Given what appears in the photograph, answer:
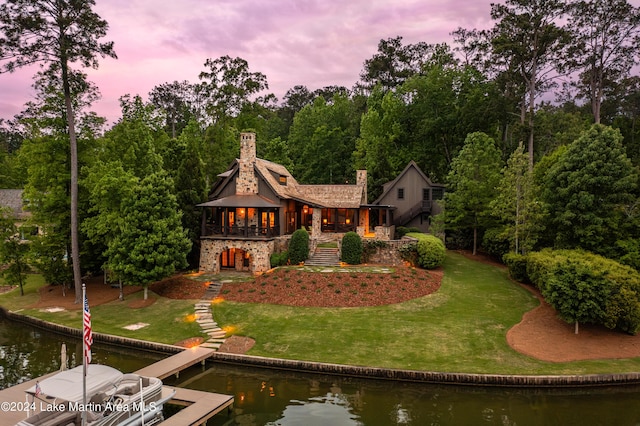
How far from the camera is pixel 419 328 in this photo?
21.3 metres

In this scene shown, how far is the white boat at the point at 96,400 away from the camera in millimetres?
11902

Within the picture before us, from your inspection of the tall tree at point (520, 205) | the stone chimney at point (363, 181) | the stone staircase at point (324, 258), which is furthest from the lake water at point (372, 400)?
the stone chimney at point (363, 181)

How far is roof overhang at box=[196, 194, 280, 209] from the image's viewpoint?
31.5 meters

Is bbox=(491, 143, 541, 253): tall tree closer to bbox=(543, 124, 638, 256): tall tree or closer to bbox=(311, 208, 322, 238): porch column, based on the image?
bbox=(543, 124, 638, 256): tall tree

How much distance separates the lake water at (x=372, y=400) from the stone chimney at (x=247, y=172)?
715 inches

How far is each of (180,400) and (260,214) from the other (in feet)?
65.2

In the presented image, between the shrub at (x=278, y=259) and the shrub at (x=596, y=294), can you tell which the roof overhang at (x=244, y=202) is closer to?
the shrub at (x=278, y=259)

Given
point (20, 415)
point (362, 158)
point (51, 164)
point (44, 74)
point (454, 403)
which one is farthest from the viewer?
point (362, 158)

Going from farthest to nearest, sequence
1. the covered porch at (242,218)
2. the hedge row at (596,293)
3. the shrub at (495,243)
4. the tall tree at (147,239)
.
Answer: the shrub at (495,243)
the covered porch at (242,218)
the tall tree at (147,239)
the hedge row at (596,293)

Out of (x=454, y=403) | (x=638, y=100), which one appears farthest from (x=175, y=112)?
(x=638, y=100)

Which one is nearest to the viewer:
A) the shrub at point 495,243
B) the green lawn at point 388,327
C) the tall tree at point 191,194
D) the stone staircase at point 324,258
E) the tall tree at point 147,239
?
the green lawn at point 388,327

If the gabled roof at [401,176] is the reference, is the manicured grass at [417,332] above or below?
below

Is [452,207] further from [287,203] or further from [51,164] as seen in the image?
[51,164]

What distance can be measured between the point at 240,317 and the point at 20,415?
460 inches
